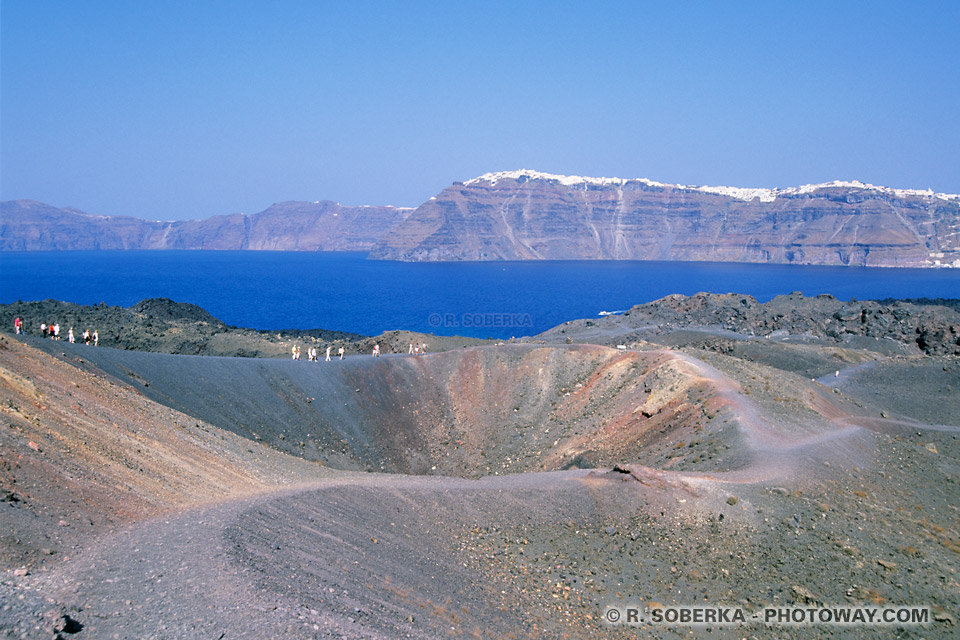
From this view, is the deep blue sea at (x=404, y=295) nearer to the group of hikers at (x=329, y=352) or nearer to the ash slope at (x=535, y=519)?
the group of hikers at (x=329, y=352)

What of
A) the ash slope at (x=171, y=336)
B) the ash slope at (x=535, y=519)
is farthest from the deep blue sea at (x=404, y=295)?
the ash slope at (x=535, y=519)

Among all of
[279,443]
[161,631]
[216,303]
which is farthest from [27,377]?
[216,303]
